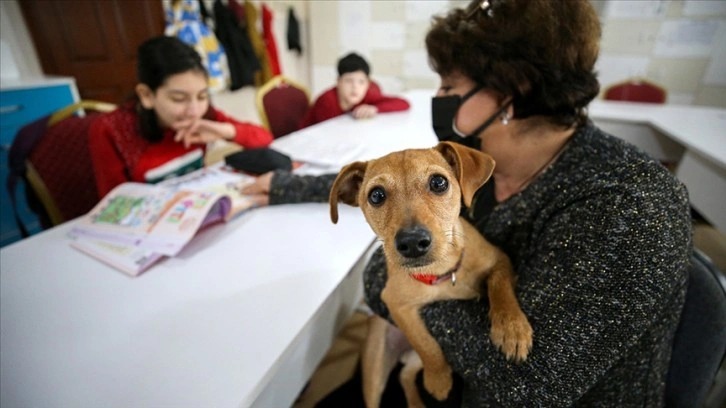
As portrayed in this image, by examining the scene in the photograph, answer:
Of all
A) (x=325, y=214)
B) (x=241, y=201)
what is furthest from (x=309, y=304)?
(x=241, y=201)

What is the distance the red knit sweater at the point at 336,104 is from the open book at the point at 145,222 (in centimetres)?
99

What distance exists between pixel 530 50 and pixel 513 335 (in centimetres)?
58

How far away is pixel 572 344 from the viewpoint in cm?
56

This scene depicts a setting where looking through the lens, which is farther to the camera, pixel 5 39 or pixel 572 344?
pixel 5 39

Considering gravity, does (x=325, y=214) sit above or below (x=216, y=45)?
below

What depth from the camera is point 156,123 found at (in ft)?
4.74

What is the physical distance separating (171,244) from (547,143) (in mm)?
1012

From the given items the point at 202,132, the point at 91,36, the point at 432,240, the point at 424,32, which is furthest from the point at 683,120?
the point at 91,36

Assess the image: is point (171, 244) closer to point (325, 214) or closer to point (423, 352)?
point (325, 214)

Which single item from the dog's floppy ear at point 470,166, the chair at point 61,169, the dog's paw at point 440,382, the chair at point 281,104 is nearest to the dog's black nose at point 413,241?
the dog's floppy ear at point 470,166

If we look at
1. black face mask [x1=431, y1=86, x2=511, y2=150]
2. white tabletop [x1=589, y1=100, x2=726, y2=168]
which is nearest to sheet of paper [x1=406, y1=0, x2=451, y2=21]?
A: black face mask [x1=431, y1=86, x2=511, y2=150]

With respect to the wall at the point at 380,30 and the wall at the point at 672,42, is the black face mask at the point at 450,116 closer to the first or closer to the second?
the wall at the point at 380,30

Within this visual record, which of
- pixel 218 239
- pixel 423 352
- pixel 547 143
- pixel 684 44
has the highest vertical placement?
pixel 684 44

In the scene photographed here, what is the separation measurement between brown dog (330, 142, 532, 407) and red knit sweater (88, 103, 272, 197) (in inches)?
46.2
